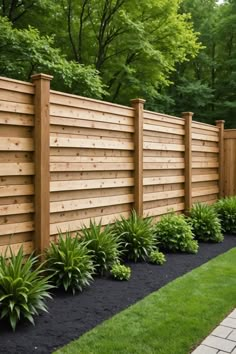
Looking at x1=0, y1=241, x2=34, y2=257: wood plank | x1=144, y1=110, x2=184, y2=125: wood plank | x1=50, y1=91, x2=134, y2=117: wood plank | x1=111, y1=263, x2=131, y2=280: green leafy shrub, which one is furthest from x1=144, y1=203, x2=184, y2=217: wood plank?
x1=0, y1=241, x2=34, y2=257: wood plank

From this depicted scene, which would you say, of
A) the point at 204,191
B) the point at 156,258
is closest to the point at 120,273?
the point at 156,258

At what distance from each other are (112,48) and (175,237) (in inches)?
290

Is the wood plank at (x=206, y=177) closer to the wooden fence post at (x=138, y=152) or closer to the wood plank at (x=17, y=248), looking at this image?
the wooden fence post at (x=138, y=152)

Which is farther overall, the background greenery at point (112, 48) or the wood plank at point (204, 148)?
the background greenery at point (112, 48)

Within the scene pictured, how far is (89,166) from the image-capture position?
446 cm

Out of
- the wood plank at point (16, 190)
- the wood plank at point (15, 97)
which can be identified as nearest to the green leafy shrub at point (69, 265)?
the wood plank at point (16, 190)

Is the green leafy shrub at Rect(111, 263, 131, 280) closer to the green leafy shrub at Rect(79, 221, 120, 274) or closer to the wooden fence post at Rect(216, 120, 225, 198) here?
the green leafy shrub at Rect(79, 221, 120, 274)

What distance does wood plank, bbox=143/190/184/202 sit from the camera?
5.59 m

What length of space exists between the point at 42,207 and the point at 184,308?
1.66 metres

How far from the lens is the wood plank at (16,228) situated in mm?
3463

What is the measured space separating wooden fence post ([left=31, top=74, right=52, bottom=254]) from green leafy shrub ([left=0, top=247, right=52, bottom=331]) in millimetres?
677

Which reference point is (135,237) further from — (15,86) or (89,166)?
(15,86)

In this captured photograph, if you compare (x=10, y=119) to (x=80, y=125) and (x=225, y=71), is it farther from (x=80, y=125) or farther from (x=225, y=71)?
(x=225, y=71)

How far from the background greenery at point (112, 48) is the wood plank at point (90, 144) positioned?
3.35 m
